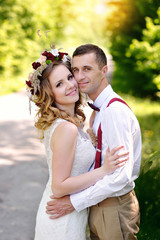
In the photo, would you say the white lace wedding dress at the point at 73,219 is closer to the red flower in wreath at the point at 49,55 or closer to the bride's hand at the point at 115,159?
the bride's hand at the point at 115,159

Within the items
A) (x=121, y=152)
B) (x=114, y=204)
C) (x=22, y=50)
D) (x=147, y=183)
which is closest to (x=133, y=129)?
(x=121, y=152)

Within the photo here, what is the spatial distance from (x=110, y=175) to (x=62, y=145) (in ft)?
1.35

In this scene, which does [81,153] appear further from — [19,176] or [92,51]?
[19,176]

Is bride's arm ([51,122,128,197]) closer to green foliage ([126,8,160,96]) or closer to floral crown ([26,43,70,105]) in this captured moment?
floral crown ([26,43,70,105])

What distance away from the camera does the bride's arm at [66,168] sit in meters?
2.19

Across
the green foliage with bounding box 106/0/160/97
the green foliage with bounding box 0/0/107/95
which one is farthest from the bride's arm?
the green foliage with bounding box 0/0/107/95

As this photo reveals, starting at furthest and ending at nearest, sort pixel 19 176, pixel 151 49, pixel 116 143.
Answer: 1. pixel 151 49
2. pixel 19 176
3. pixel 116 143

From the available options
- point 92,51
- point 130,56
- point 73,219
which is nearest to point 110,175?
point 73,219

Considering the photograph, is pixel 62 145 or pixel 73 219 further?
pixel 73 219

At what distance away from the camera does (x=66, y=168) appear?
2.22 meters

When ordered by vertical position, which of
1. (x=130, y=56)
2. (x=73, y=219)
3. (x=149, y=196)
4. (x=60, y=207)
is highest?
(x=130, y=56)

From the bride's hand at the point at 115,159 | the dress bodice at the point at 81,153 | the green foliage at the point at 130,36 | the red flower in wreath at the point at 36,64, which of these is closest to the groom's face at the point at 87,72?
the red flower in wreath at the point at 36,64

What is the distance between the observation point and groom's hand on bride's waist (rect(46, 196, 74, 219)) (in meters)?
2.29

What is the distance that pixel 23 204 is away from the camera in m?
4.56
